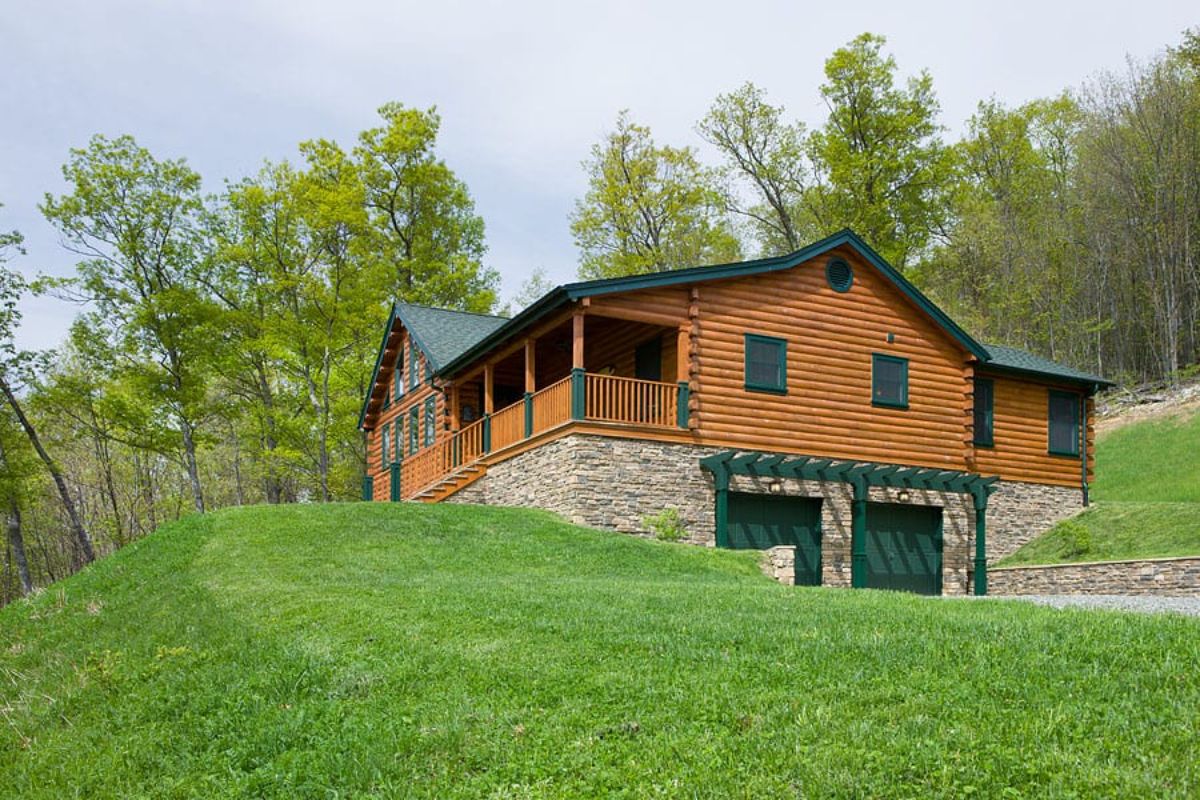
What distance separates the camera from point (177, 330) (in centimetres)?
3338

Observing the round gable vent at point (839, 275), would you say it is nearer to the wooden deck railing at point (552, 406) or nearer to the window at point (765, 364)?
the window at point (765, 364)

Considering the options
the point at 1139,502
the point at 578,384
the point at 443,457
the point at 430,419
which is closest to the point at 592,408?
the point at 578,384

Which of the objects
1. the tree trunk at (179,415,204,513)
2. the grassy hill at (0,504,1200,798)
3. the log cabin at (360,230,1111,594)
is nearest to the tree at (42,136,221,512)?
the tree trunk at (179,415,204,513)

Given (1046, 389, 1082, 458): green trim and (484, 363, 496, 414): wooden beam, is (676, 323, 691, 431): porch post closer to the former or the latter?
(484, 363, 496, 414): wooden beam

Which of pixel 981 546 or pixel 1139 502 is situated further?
pixel 1139 502

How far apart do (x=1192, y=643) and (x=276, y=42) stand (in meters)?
14.1

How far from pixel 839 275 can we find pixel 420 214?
21.4 meters

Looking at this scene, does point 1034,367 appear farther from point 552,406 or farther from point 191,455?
point 191,455

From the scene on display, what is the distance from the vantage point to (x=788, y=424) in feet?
70.0

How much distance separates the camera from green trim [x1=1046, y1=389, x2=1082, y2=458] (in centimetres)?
2572

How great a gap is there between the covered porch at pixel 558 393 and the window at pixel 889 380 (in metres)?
4.62

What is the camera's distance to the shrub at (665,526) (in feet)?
61.8

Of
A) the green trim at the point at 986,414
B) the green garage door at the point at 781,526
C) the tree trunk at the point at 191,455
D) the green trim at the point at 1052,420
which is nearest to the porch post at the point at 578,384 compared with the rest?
the green garage door at the point at 781,526

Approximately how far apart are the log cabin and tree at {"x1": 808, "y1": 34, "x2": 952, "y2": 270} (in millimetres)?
15399
